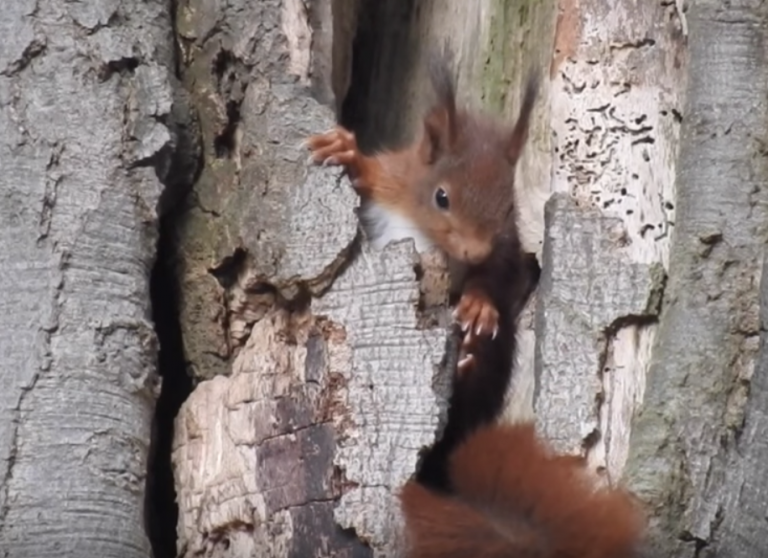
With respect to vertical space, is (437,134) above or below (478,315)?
above

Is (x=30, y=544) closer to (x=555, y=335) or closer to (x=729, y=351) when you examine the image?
(x=555, y=335)

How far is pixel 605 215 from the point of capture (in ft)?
9.83

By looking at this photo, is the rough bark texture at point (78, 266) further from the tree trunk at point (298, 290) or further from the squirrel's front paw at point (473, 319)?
the squirrel's front paw at point (473, 319)

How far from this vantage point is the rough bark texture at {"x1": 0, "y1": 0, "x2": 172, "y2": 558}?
2818 millimetres

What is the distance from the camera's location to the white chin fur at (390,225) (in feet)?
12.5

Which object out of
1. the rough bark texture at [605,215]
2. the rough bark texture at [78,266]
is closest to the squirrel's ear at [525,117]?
the rough bark texture at [605,215]

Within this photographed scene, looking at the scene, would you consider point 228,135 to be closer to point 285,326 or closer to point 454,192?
point 285,326

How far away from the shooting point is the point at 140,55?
3.05m

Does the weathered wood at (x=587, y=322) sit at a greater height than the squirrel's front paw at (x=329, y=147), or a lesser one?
lesser

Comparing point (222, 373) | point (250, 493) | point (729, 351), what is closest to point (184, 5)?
point (222, 373)

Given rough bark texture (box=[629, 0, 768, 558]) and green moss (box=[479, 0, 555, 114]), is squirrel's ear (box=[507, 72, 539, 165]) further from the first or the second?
rough bark texture (box=[629, 0, 768, 558])

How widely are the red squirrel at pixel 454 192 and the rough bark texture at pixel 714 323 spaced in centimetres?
56

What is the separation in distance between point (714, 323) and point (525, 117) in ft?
2.03

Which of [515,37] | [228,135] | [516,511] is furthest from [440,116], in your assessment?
[516,511]
